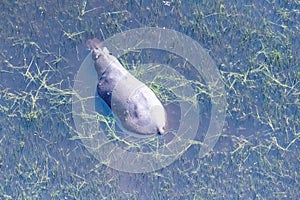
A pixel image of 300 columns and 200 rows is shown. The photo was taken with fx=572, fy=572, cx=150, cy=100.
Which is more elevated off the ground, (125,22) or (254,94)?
(125,22)

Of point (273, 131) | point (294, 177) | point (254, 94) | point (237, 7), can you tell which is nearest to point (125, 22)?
point (237, 7)

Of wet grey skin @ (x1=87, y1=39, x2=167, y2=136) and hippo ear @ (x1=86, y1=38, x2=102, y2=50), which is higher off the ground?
hippo ear @ (x1=86, y1=38, x2=102, y2=50)

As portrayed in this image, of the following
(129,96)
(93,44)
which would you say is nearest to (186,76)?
(129,96)

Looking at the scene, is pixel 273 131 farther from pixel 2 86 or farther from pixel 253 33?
pixel 2 86

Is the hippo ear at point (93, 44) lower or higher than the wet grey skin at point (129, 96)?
higher
